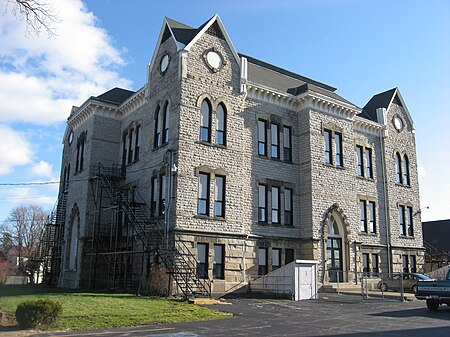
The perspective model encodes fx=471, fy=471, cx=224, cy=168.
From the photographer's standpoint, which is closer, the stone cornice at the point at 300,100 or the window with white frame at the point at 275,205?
the window with white frame at the point at 275,205

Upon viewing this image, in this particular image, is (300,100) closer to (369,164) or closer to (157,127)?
(369,164)

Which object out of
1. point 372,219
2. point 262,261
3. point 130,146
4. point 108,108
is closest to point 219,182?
point 262,261

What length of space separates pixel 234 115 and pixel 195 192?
5.94 m

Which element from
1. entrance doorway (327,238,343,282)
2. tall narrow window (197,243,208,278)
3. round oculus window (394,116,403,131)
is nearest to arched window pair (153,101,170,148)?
tall narrow window (197,243,208,278)

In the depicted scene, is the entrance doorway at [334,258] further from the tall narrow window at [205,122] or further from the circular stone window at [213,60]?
the circular stone window at [213,60]

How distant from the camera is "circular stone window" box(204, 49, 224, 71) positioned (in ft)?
96.3

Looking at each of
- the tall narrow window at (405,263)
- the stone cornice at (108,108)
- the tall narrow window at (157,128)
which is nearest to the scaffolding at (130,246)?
the tall narrow window at (157,128)

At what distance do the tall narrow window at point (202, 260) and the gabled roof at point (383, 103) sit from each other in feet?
68.0

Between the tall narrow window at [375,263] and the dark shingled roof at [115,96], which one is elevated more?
the dark shingled roof at [115,96]

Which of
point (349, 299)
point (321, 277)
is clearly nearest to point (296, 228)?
point (321, 277)

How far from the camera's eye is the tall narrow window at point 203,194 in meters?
27.5

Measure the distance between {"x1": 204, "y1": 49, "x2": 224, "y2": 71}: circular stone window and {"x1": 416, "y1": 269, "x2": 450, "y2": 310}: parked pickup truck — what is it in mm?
17128

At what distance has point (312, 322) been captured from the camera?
1630 centimetres

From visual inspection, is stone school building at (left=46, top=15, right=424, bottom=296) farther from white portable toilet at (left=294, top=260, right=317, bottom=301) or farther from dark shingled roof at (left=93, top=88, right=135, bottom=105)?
white portable toilet at (left=294, top=260, right=317, bottom=301)
